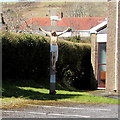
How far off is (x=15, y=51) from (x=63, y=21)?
4815 cm

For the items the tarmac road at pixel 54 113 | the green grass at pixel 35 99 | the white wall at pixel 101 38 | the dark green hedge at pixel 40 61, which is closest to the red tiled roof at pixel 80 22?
the dark green hedge at pixel 40 61

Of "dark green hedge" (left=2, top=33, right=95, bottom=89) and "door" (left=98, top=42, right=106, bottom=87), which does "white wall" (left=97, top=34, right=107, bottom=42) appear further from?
"dark green hedge" (left=2, top=33, right=95, bottom=89)

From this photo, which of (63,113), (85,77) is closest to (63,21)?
(85,77)

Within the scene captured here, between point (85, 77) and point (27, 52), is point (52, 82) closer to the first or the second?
point (27, 52)

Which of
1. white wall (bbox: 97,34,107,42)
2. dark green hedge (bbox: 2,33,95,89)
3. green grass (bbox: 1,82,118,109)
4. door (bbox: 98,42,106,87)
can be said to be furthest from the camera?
door (bbox: 98,42,106,87)

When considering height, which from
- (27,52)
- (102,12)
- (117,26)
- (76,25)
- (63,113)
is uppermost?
(102,12)

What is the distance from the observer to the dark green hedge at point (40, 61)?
18672 millimetres

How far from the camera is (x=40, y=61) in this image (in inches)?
840

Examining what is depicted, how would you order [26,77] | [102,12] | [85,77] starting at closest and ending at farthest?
[26,77] → [85,77] → [102,12]

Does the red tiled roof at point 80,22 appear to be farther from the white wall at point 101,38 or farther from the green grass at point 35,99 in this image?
the green grass at point 35,99

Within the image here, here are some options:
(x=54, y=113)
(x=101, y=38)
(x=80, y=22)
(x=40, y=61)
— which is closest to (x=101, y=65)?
(x=101, y=38)

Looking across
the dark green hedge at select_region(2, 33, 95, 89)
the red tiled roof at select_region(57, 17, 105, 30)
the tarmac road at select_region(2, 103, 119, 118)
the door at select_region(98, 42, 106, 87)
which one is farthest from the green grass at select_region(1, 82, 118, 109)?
the red tiled roof at select_region(57, 17, 105, 30)

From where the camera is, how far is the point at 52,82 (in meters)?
15.1

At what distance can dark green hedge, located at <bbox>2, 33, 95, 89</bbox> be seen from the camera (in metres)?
18.7
